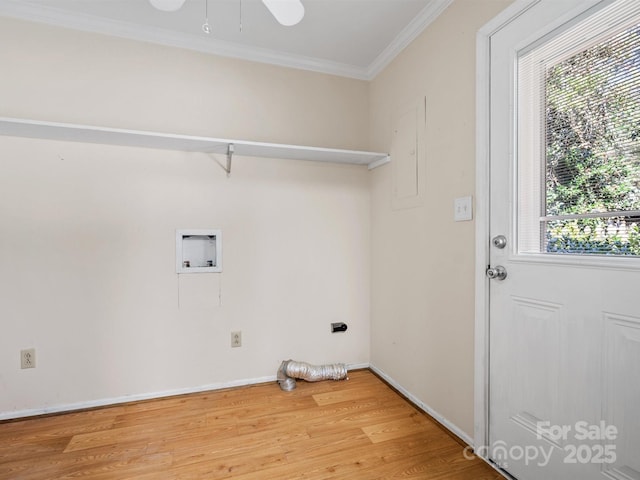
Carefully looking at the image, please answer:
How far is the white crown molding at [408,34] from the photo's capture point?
181 cm

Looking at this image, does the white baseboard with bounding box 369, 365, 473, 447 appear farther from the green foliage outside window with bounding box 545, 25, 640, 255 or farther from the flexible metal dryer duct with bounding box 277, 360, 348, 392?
the green foliage outside window with bounding box 545, 25, 640, 255

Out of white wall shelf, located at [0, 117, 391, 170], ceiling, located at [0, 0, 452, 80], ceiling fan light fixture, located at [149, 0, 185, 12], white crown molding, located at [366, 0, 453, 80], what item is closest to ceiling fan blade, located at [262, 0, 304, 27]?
ceiling fan light fixture, located at [149, 0, 185, 12]

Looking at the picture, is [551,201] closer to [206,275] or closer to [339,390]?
[339,390]

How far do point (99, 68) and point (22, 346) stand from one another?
1.76 metres

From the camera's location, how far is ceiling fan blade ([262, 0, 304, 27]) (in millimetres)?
1256

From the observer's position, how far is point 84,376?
200cm

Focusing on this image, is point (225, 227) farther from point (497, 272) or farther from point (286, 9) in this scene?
point (497, 272)

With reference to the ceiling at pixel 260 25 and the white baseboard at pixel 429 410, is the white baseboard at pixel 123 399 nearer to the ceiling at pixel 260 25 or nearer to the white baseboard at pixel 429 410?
the white baseboard at pixel 429 410

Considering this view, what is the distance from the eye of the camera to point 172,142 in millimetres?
1994

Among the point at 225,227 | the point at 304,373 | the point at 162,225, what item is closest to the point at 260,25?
the point at 225,227

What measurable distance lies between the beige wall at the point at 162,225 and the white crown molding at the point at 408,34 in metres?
0.23

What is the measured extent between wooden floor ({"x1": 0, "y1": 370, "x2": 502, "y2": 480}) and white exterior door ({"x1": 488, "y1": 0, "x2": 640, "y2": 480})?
349mm

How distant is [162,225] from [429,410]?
6.75ft

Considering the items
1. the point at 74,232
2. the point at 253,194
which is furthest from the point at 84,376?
the point at 253,194
